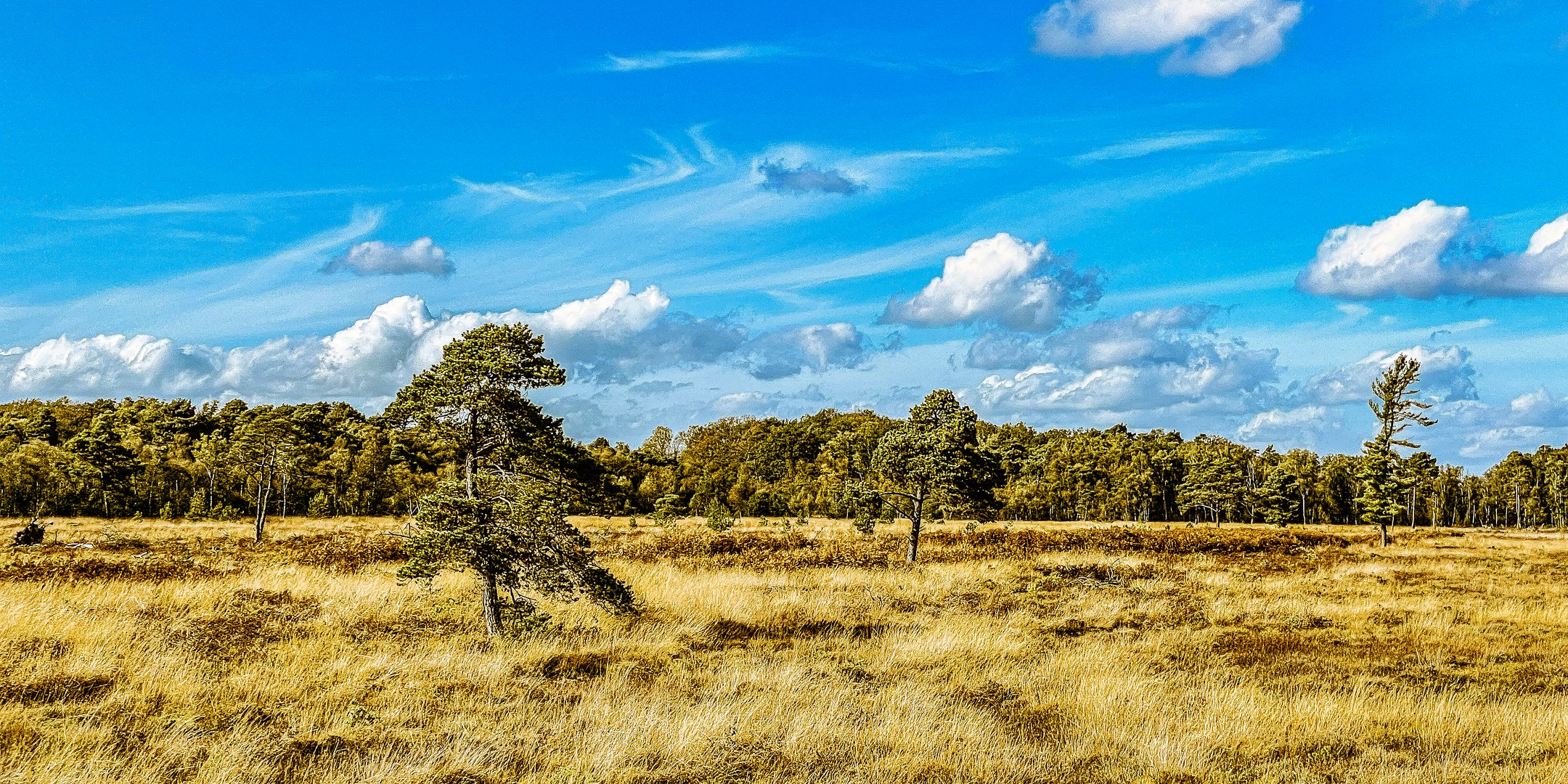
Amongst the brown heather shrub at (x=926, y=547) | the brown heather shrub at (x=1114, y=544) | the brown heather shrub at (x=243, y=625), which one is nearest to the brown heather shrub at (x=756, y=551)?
the brown heather shrub at (x=926, y=547)

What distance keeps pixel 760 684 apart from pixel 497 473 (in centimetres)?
448

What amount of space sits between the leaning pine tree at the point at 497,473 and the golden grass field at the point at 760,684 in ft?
3.81

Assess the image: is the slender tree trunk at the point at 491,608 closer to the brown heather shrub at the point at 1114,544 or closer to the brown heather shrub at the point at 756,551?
the brown heather shrub at the point at 756,551

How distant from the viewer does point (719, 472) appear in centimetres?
9475

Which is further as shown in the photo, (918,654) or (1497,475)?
(1497,475)

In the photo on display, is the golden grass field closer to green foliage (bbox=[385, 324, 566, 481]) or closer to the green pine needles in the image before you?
the green pine needles

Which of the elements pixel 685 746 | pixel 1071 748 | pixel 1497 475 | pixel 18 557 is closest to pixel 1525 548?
pixel 1071 748

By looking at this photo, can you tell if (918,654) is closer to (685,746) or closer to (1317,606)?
(685,746)

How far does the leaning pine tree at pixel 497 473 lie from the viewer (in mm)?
10977

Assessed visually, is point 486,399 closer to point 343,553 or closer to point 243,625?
point 243,625

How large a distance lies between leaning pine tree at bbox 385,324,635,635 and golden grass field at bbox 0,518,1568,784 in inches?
45.7

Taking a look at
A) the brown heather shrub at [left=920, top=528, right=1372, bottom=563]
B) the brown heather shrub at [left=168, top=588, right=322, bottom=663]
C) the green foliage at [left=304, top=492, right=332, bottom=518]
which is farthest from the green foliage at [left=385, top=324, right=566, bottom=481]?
the green foliage at [left=304, top=492, right=332, bottom=518]

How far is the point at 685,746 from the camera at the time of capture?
7742mm

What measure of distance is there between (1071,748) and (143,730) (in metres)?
8.54
